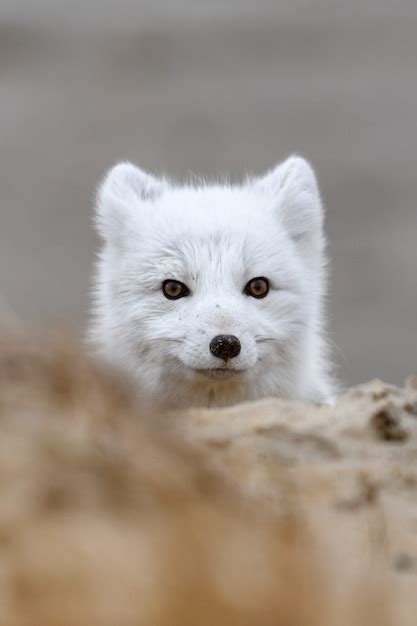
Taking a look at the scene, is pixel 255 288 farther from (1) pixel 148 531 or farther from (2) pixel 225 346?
(1) pixel 148 531

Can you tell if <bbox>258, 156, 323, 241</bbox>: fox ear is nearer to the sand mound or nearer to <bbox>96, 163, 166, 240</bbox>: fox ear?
<bbox>96, 163, 166, 240</bbox>: fox ear

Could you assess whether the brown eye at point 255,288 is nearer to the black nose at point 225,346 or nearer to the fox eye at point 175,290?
the fox eye at point 175,290

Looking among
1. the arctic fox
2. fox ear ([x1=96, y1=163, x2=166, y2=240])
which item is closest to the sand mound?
the arctic fox

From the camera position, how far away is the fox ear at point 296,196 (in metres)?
4.59

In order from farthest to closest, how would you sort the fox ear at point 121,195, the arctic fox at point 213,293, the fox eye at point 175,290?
the fox ear at point 121,195, the fox eye at point 175,290, the arctic fox at point 213,293

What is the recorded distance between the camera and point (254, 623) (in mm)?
1129

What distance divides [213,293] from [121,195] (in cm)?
95

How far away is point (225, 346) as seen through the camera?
360 centimetres

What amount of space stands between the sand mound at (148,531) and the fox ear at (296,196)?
2.81 meters

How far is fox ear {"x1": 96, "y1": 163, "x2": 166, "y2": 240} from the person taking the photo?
4531 millimetres

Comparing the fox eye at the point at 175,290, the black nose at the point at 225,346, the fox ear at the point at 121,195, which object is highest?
the fox ear at the point at 121,195

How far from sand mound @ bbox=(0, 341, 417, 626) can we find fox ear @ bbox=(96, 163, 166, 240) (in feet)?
9.17

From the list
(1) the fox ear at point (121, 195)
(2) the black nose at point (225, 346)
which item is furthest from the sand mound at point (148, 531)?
(1) the fox ear at point (121, 195)

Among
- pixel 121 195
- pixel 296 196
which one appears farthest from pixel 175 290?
pixel 296 196
